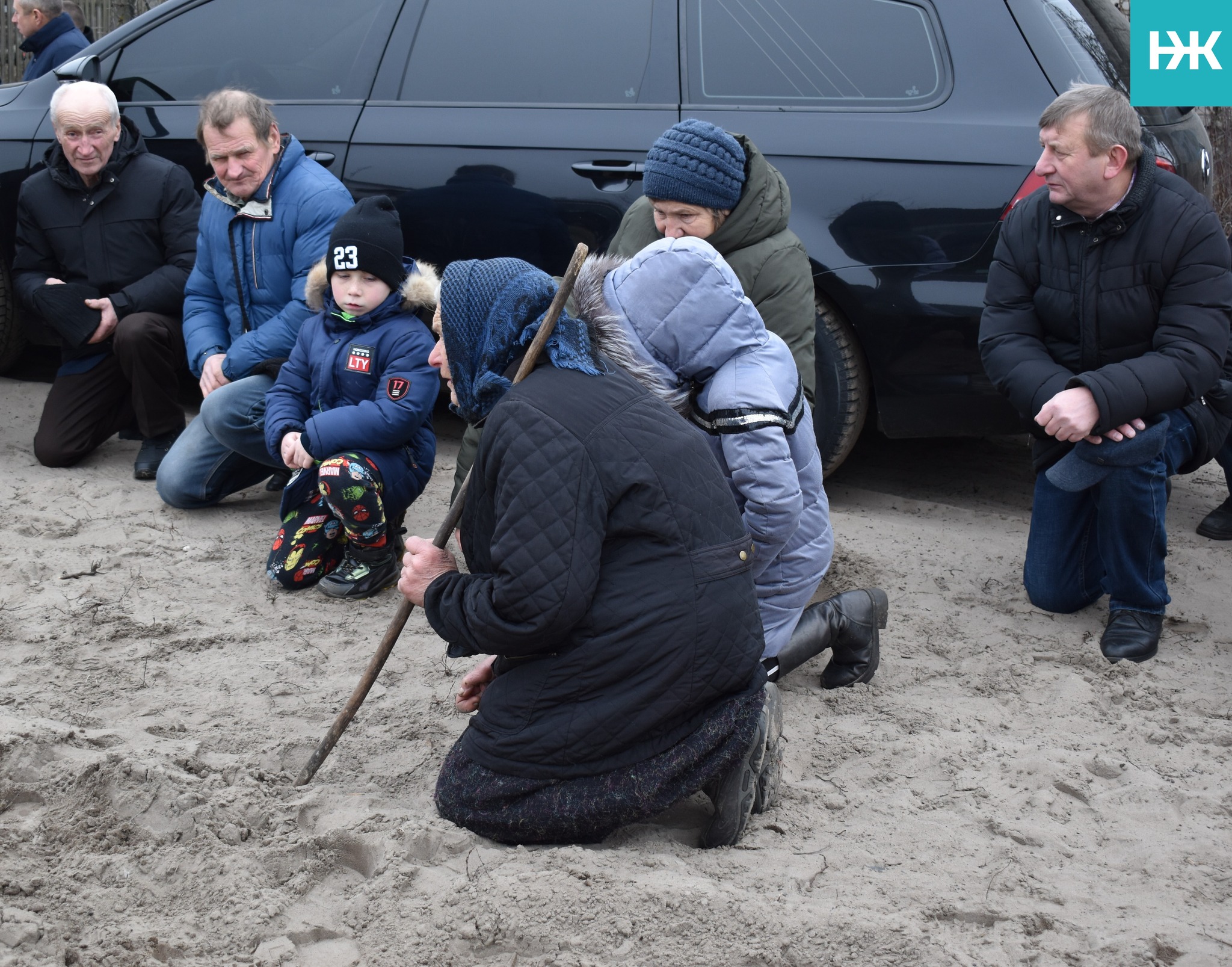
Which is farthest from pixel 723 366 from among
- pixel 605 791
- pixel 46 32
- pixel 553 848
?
pixel 46 32

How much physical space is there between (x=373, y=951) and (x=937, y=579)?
8.51ft

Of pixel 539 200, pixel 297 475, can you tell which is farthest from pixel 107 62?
pixel 297 475

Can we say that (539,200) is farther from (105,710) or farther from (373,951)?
(373,951)

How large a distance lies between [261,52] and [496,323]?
3.57 metres

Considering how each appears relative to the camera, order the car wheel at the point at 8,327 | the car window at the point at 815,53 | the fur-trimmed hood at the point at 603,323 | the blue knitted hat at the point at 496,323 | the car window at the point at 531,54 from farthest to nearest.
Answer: the car wheel at the point at 8,327 < the car window at the point at 531,54 < the car window at the point at 815,53 < the fur-trimmed hood at the point at 603,323 < the blue knitted hat at the point at 496,323

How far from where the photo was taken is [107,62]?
5.41m

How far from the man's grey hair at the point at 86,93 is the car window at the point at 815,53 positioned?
2324 mm

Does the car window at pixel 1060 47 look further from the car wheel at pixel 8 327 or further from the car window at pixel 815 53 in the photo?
the car wheel at pixel 8 327

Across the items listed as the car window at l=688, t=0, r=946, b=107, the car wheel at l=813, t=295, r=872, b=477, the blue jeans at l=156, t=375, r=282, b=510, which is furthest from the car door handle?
the blue jeans at l=156, t=375, r=282, b=510

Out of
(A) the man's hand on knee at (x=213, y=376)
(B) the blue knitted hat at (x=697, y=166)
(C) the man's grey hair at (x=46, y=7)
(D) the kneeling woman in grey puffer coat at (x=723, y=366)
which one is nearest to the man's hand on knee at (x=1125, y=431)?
(D) the kneeling woman in grey puffer coat at (x=723, y=366)

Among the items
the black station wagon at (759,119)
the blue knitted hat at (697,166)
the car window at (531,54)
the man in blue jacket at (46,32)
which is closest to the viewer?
the blue knitted hat at (697,166)

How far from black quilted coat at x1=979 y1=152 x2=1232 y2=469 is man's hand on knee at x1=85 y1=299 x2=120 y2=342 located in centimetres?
342

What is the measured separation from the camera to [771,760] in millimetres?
2678

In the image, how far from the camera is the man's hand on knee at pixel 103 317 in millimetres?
4980
